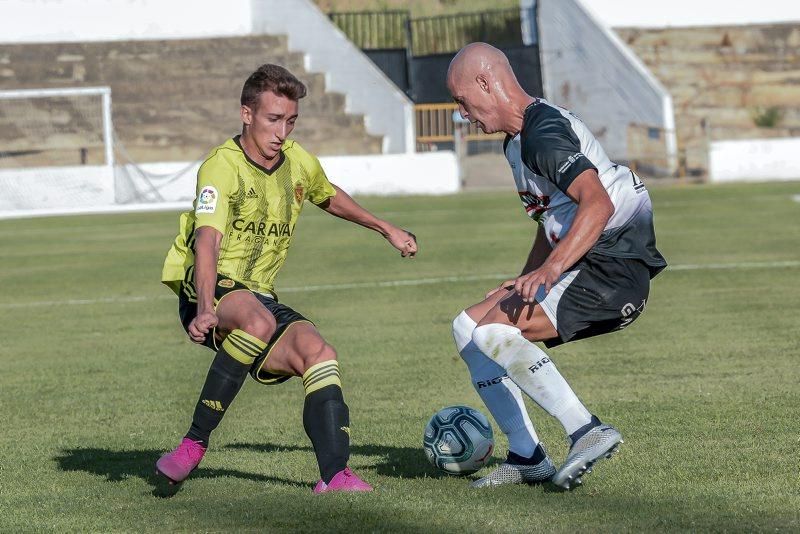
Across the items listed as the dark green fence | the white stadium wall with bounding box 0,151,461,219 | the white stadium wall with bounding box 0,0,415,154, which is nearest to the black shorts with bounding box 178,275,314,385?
the white stadium wall with bounding box 0,151,461,219

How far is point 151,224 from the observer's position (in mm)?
23984

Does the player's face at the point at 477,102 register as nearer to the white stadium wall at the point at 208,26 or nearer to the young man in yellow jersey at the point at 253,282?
the young man in yellow jersey at the point at 253,282

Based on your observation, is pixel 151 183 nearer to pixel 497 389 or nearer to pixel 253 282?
pixel 253 282

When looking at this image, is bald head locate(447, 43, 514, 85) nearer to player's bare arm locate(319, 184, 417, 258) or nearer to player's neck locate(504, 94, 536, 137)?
player's neck locate(504, 94, 536, 137)

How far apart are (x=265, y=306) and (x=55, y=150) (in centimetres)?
2841

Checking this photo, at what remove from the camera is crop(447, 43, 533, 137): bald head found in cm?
540

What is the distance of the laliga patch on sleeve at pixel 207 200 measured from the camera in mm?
5663

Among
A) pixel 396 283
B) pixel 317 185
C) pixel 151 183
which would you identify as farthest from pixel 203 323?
pixel 151 183

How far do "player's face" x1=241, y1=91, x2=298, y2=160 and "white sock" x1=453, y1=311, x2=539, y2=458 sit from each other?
1.11 metres

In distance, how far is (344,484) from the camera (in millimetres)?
5410

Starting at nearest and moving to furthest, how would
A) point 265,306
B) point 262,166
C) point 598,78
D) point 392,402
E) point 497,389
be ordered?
point 497,389, point 265,306, point 262,166, point 392,402, point 598,78

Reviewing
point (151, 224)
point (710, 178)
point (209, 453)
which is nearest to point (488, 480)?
point (209, 453)

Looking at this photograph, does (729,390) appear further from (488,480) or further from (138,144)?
(138,144)

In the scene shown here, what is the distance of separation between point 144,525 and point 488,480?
1.50 m
